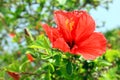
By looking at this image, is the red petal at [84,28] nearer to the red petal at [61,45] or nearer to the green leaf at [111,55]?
the red petal at [61,45]

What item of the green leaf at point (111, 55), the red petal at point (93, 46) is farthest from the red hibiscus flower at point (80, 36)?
the green leaf at point (111, 55)

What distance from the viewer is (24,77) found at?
163cm

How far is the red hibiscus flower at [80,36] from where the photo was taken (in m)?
1.40

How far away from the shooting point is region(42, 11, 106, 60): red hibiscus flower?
1.40 meters

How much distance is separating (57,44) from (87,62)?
1.10 feet

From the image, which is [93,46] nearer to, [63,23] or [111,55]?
[63,23]

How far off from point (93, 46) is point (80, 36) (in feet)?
0.19

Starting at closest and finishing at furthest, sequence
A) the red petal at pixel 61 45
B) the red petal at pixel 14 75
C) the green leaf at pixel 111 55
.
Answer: the red petal at pixel 61 45 < the red petal at pixel 14 75 < the green leaf at pixel 111 55

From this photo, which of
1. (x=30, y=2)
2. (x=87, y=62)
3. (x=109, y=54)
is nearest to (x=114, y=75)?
(x=109, y=54)

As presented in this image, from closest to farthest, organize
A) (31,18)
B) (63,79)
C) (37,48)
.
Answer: (37,48) < (63,79) < (31,18)

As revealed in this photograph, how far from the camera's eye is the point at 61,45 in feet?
4.46

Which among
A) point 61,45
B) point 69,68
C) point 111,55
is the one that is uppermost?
point 61,45

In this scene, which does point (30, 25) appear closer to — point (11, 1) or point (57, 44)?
point (11, 1)

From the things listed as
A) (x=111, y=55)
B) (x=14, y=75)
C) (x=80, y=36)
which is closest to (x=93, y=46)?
(x=80, y=36)
